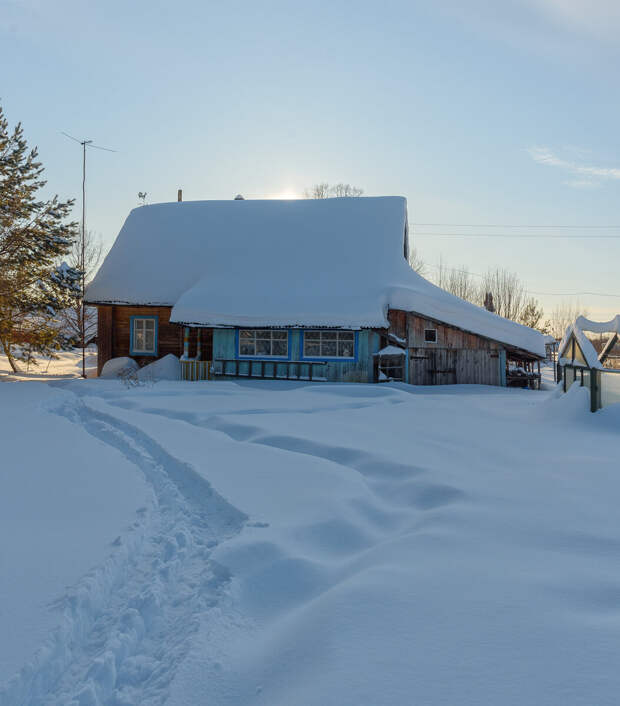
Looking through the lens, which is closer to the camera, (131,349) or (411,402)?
(411,402)

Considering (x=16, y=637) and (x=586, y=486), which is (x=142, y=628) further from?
(x=586, y=486)

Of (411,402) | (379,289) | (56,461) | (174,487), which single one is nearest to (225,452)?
(174,487)

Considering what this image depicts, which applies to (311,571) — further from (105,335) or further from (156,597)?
(105,335)

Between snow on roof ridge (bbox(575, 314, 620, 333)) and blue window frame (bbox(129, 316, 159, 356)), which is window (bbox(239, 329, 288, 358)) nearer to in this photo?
blue window frame (bbox(129, 316, 159, 356))

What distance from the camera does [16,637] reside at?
9.95ft

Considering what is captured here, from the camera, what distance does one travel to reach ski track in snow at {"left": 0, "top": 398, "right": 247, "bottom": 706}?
2717 mm

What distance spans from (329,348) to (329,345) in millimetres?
107

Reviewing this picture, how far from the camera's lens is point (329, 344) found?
64.0 feet

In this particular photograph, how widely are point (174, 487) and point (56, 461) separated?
2083 millimetres

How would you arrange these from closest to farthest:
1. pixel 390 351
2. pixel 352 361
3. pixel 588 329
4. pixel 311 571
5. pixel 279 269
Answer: pixel 311 571 < pixel 588 329 < pixel 390 351 < pixel 352 361 < pixel 279 269

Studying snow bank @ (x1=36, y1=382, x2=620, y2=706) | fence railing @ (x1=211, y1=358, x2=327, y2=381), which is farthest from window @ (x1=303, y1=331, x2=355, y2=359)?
snow bank @ (x1=36, y1=382, x2=620, y2=706)

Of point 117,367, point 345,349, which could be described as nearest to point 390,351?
point 345,349

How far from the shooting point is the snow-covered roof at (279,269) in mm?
19047

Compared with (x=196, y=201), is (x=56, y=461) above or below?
below
